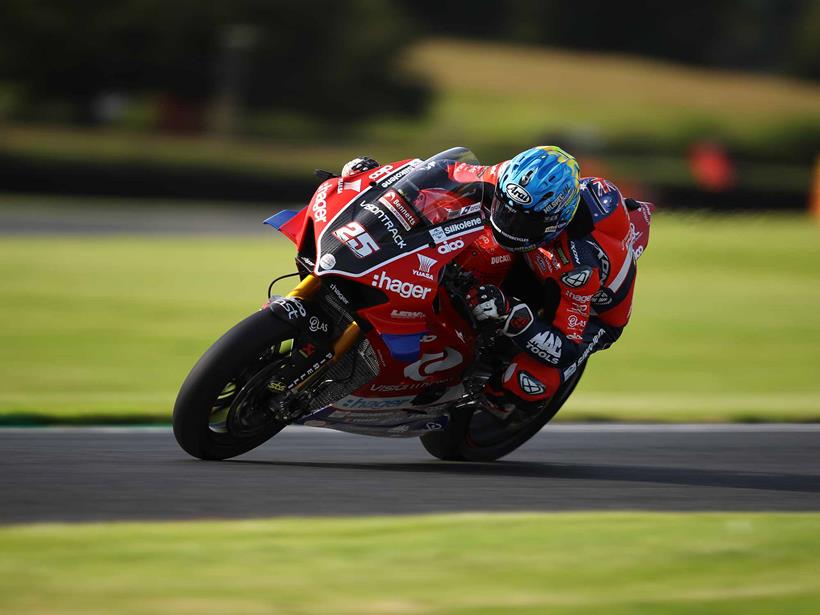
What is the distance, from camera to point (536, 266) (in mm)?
6410

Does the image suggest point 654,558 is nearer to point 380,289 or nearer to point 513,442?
point 380,289

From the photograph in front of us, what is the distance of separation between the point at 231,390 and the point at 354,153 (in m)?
33.3

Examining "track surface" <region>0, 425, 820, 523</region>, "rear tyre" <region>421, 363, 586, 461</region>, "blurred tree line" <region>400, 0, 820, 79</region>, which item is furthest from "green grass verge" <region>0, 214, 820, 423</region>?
"blurred tree line" <region>400, 0, 820, 79</region>

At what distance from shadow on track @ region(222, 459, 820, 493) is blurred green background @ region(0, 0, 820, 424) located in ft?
6.17

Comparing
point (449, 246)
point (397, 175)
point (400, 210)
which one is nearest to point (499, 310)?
point (449, 246)

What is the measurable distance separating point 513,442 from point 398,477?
95cm

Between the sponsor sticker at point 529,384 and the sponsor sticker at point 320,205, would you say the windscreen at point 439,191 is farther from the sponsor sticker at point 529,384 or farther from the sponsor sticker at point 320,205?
the sponsor sticker at point 529,384

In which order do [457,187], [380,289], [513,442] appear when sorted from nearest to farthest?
1. [380,289]
2. [457,187]
3. [513,442]

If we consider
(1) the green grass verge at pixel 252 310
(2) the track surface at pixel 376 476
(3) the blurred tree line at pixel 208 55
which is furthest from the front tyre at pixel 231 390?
(3) the blurred tree line at pixel 208 55

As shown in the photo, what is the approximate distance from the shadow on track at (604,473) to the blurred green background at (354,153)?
1881 millimetres

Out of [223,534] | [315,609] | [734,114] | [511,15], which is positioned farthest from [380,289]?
[511,15]

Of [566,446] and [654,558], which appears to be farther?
[566,446]

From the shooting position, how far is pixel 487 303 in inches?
238

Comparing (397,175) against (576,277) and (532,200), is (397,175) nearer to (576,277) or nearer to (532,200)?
(532,200)
